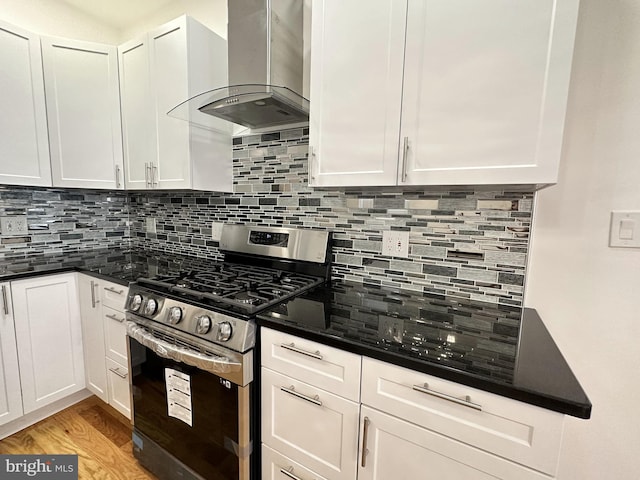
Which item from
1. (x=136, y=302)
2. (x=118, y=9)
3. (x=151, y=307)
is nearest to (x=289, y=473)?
(x=151, y=307)

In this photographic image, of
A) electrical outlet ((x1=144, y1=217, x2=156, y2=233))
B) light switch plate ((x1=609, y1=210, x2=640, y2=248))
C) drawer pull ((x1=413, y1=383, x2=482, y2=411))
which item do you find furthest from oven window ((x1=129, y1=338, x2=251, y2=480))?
light switch plate ((x1=609, y1=210, x2=640, y2=248))

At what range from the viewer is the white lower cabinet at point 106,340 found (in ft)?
5.32

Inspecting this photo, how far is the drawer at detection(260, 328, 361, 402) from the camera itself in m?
0.92

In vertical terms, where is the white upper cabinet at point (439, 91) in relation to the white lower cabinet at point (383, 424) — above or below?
above

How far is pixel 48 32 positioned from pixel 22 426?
2.62 metres

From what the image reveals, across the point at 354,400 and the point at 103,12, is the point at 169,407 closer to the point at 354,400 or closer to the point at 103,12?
the point at 354,400

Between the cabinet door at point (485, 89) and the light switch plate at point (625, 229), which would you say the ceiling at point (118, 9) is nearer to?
the cabinet door at point (485, 89)

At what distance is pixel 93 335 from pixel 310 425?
1591 millimetres

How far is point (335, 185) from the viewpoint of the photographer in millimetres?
1235

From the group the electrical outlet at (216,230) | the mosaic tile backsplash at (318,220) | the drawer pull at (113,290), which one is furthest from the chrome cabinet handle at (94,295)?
the electrical outlet at (216,230)

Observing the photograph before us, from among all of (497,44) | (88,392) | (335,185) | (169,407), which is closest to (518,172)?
(497,44)

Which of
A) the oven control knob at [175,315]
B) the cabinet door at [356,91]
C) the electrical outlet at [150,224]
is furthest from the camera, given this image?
the electrical outlet at [150,224]

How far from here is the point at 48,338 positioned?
1.73m

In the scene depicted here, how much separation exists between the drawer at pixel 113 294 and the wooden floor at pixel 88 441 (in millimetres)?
793
